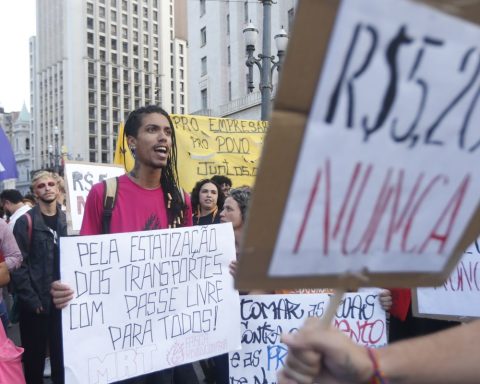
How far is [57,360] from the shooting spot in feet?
13.1

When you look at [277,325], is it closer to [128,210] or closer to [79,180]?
[128,210]

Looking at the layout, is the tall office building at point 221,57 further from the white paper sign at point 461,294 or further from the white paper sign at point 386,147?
the white paper sign at point 386,147

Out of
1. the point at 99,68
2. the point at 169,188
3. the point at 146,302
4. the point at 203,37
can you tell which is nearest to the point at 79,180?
the point at 169,188

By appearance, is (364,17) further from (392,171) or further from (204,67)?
(204,67)

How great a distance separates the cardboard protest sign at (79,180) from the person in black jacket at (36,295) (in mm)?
551

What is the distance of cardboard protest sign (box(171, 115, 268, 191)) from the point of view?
548 centimetres

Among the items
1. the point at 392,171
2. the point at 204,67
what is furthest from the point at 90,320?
the point at 204,67

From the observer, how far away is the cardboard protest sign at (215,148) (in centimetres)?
548

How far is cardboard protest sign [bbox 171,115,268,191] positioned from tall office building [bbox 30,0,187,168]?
76533mm

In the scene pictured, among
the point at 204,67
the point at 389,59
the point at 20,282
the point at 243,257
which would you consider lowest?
the point at 20,282

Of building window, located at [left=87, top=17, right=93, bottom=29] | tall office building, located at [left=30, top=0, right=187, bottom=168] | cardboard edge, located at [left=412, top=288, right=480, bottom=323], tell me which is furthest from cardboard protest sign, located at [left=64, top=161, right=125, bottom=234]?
building window, located at [left=87, top=17, right=93, bottom=29]

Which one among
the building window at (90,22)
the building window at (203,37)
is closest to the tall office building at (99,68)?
the building window at (90,22)

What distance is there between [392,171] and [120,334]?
1.77m

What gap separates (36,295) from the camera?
381 cm
